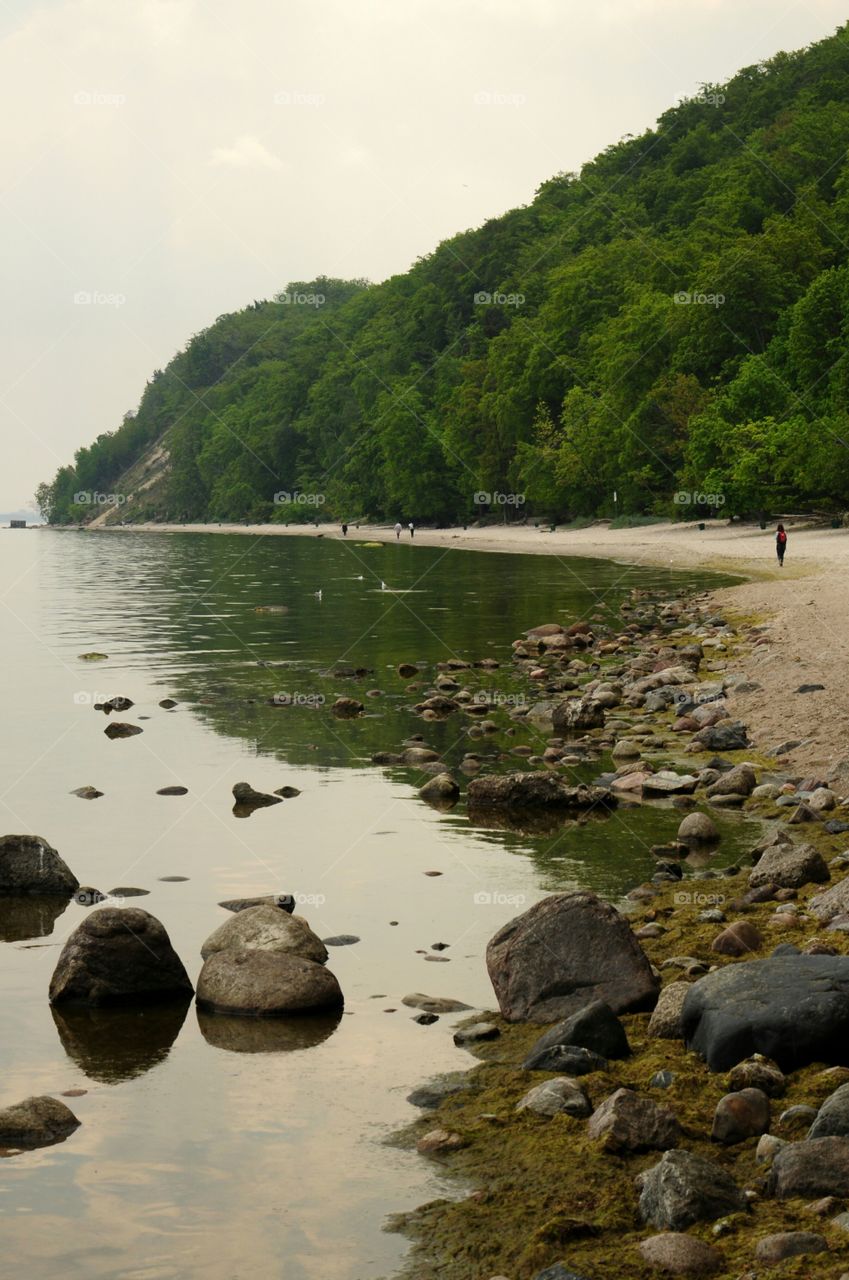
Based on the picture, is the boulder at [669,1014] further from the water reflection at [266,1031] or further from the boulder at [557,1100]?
the water reflection at [266,1031]

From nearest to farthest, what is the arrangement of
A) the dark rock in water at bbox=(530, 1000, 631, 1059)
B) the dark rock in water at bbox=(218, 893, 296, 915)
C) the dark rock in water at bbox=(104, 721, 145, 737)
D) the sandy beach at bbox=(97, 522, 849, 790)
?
the dark rock in water at bbox=(530, 1000, 631, 1059) → the dark rock in water at bbox=(218, 893, 296, 915) → the sandy beach at bbox=(97, 522, 849, 790) → the dark rock in water at bbox=(104, 721, 145, 737)

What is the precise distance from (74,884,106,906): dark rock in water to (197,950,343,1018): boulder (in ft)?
9.87

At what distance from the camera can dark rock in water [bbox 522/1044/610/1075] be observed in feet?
27.0

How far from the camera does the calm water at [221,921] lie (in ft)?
23.0

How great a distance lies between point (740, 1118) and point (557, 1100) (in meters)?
1.04

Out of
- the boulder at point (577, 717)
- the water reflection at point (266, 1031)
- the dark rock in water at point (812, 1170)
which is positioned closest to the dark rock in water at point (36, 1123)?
the water reflection at point (266, 1031)

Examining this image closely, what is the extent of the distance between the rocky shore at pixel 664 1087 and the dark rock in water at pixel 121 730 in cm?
1111

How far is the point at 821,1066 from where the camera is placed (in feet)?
25.3

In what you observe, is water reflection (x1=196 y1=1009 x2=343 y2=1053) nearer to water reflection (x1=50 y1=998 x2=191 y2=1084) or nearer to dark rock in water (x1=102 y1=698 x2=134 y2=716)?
water reflection (x1=50 y1=998 x2=191 y2=1084)

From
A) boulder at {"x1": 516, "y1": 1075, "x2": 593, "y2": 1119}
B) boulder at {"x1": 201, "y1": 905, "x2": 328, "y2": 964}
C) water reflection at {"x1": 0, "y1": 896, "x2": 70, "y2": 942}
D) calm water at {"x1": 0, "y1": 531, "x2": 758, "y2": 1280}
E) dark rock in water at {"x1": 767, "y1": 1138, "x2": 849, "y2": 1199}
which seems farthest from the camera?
water reflection at {"x1": 0, "y1": 896, "x2": 70, "y2": 942}

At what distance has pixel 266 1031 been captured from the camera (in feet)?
31.8

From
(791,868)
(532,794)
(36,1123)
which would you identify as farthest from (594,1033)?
(532,794)

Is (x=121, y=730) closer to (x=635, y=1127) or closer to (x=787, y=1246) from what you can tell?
(x=635, y=1127)

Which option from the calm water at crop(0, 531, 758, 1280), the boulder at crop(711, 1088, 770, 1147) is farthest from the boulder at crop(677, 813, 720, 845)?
the boulder at crop(711, 1088, 770, 1147)
